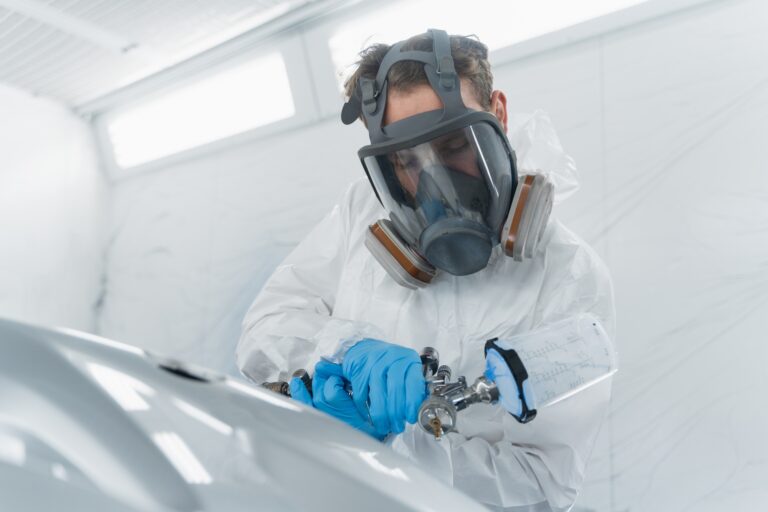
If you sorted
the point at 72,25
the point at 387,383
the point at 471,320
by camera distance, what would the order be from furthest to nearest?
1. the point at 72,25
2. the point at 471,320
3. the point at 387,383

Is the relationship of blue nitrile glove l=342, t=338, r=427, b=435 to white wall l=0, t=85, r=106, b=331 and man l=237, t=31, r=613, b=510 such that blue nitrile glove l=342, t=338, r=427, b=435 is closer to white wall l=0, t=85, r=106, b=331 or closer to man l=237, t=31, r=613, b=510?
man l=237, t=31, r=613, b=510

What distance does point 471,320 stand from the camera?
1.26 metres

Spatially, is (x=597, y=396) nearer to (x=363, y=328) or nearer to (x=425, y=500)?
(x=363, y=328)

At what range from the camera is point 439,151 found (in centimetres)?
117

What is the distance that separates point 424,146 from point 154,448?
2.66ft

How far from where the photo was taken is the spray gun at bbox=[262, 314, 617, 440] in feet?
2.62

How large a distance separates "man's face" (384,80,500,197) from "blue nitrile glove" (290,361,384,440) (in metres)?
A: 0.41

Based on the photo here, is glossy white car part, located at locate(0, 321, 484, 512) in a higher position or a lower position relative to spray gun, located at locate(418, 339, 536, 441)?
higher

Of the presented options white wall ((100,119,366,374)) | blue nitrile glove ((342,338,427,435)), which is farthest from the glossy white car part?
white wall ((100,119,366,374))

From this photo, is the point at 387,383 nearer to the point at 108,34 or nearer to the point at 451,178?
the point at 451,178

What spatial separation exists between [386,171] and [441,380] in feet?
1.59

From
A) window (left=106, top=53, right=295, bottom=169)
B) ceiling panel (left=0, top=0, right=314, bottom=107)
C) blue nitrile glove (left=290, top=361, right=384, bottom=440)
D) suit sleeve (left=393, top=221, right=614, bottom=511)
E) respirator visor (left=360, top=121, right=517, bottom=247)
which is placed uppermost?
ceiling panel (left=0, top=0, right=314, bottom=107)

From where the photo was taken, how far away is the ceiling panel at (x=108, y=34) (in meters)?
2.08

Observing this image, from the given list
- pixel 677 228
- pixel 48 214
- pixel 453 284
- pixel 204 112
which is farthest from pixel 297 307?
pixel 48 214
